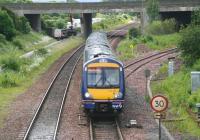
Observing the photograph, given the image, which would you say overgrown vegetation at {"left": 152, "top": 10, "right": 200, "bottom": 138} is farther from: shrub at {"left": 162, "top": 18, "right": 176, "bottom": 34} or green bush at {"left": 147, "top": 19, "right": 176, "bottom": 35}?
shrub at {"left": 162, "top": 18, "right": 176, "bottom": 34}

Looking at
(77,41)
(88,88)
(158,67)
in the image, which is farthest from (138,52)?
(88,88)

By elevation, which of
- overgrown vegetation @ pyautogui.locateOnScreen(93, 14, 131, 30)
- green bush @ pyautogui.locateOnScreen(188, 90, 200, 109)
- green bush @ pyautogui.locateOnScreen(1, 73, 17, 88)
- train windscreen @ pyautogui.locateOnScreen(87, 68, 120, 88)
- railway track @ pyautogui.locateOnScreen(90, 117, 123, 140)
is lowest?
overgrown vegetation @ pyautogui.locateOnScreen(93, 14, 131, 30)

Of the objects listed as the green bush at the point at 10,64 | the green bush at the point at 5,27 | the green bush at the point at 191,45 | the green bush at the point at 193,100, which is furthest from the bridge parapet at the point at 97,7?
the green bush at the point at 193,100

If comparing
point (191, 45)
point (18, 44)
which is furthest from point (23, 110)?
point (18, 44)

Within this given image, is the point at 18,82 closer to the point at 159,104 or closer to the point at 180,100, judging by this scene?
the point at 180,100

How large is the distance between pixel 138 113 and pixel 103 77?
9.62ft

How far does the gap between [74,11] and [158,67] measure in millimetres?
44357

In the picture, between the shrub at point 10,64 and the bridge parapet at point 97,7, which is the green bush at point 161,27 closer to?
the bridge parapet at point 97,7

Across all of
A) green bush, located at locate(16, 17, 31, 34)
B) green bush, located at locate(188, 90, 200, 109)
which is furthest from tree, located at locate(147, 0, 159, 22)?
green bush, located at locate(188, 90, 200, 109)

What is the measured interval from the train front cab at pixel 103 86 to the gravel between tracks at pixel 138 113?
3.74 ft

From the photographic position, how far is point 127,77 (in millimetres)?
39281

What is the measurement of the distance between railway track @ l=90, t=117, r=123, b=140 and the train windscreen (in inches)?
62.5

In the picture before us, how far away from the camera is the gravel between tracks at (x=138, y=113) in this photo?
2281 centimetres

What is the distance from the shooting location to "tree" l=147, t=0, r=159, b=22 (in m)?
78.7
